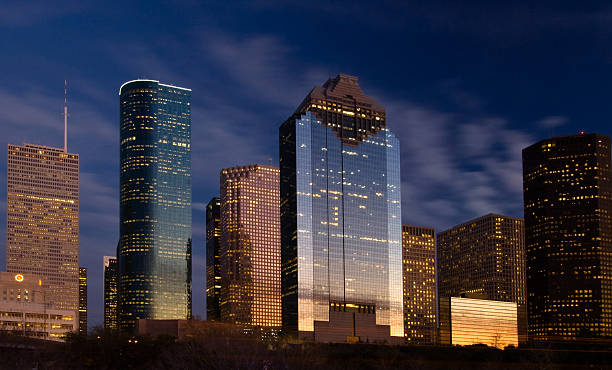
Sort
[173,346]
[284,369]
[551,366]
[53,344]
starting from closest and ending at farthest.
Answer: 1. [284,369]
2. [173,346]
3. [53,344]
4. [551,366]

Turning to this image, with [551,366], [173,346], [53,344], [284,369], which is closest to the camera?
[284,369]

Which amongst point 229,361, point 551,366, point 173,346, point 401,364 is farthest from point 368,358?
Result: point 229,361

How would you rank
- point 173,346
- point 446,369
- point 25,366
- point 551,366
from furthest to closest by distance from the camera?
point 446,369 < point 551,366 < point 173,346 < point 25,366

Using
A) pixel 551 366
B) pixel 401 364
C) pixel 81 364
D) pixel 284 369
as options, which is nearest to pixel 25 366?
pixel 81 364

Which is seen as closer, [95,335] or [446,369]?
[95,335]

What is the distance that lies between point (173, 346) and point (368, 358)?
5626cm

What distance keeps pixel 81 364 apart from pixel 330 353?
2534 inches

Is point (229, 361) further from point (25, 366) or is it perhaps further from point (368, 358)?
point (368, 358)

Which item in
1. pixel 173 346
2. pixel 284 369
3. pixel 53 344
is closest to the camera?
pixel 284 369

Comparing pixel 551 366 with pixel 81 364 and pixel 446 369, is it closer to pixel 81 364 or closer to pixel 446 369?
pixel 446 369

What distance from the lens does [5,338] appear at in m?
167

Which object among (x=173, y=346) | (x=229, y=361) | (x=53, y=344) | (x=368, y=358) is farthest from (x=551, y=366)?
(x=53, y=344)

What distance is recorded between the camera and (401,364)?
17638 centimetres

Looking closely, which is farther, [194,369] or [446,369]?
[446,369]
